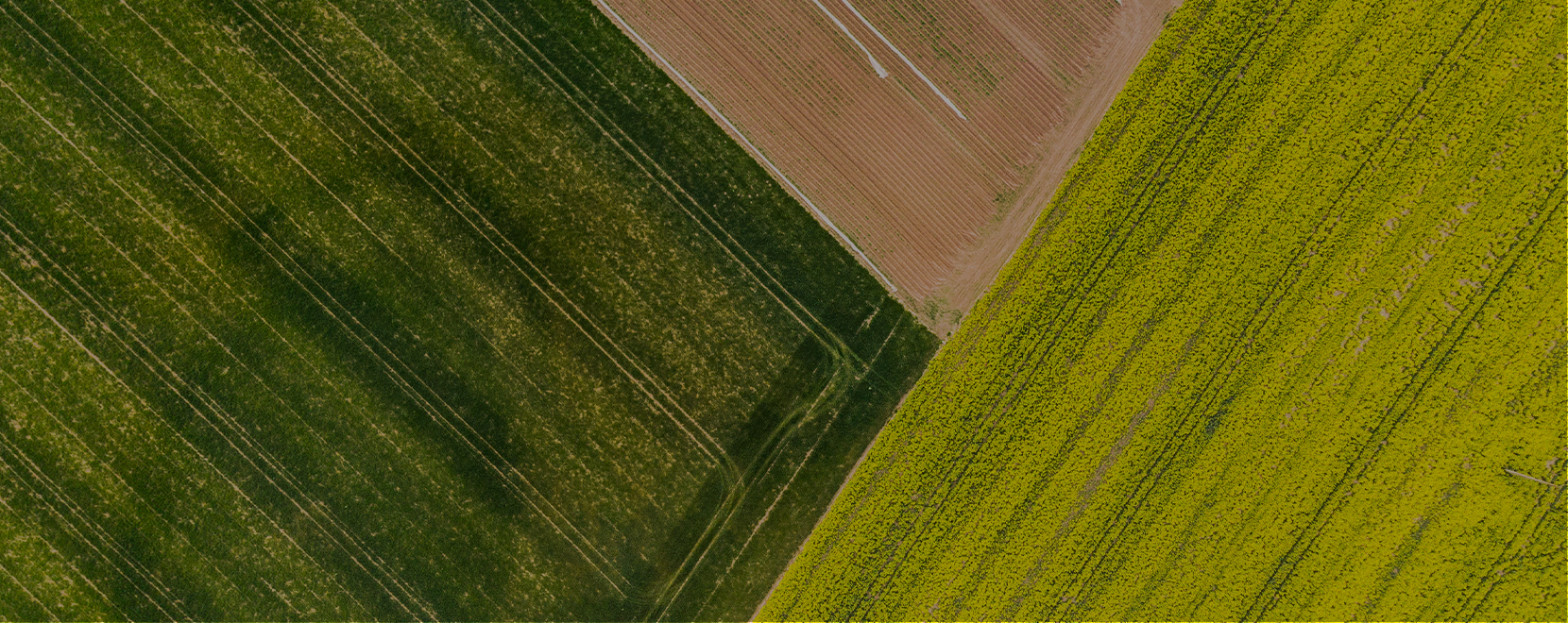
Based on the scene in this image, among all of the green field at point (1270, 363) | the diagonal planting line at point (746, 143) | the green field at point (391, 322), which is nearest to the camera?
the green field at point (1270, 363)

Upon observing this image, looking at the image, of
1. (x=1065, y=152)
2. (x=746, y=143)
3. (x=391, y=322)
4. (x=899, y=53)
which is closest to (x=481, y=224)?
(x=391, y=322)

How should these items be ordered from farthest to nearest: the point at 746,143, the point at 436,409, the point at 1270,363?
the point at 746,143 → the point at 436,409 → the point at 1270,363

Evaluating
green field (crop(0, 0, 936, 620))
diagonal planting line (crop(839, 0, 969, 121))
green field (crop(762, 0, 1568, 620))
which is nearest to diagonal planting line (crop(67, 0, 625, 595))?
green field (crop(0, 0, 936, 620))

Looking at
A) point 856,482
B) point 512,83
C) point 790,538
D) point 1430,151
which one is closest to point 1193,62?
point 1430,151

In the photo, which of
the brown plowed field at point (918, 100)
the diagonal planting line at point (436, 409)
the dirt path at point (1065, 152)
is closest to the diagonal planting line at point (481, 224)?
the diagonal planting line at point (436, 409)

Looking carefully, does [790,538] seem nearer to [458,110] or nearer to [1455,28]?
[458,110]

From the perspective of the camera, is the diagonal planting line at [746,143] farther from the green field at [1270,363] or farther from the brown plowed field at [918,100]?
the green field at [1270,363]

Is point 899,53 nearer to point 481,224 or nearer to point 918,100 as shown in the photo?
point 918,100
